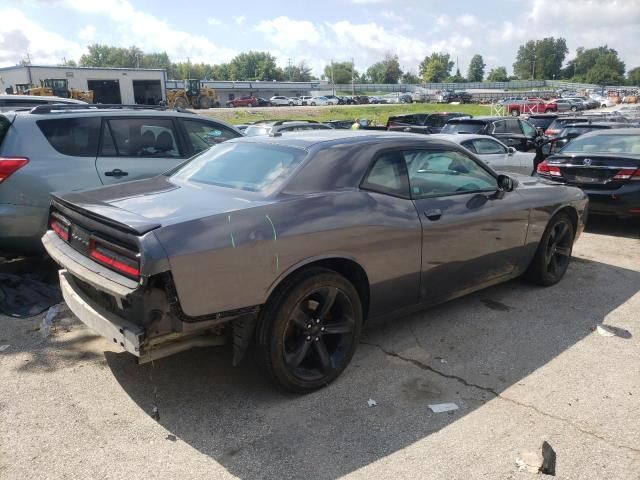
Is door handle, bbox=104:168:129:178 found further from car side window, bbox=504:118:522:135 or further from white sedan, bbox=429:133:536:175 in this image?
car side window, bbox=504:118:522:135

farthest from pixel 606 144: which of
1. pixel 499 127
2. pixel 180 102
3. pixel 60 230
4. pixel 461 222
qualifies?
pixel 180 102

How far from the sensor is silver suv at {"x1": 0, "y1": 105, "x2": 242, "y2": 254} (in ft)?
16.0

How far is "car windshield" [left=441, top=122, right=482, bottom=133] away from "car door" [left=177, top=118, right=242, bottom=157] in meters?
8.09

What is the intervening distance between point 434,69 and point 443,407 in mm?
163005

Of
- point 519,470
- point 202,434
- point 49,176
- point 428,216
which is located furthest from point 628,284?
point 49,176

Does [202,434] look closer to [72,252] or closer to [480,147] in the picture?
[72,252]

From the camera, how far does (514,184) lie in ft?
15.7

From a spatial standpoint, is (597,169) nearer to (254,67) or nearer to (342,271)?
(342,271)

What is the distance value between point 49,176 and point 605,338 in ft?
16.5

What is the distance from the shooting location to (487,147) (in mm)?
10258

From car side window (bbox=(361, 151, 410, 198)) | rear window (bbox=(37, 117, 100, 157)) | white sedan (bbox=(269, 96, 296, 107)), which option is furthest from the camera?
white sedan (bbox=(269, 96, 296, 107))

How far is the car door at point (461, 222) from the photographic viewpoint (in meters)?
4.02

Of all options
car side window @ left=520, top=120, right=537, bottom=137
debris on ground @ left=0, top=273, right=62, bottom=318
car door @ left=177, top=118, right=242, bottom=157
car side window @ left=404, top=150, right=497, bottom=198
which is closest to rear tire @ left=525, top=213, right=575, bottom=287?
car side window @ left=404, top=150, right=497, bottom=198

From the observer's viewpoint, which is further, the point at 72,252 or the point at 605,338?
the point at 605,338
